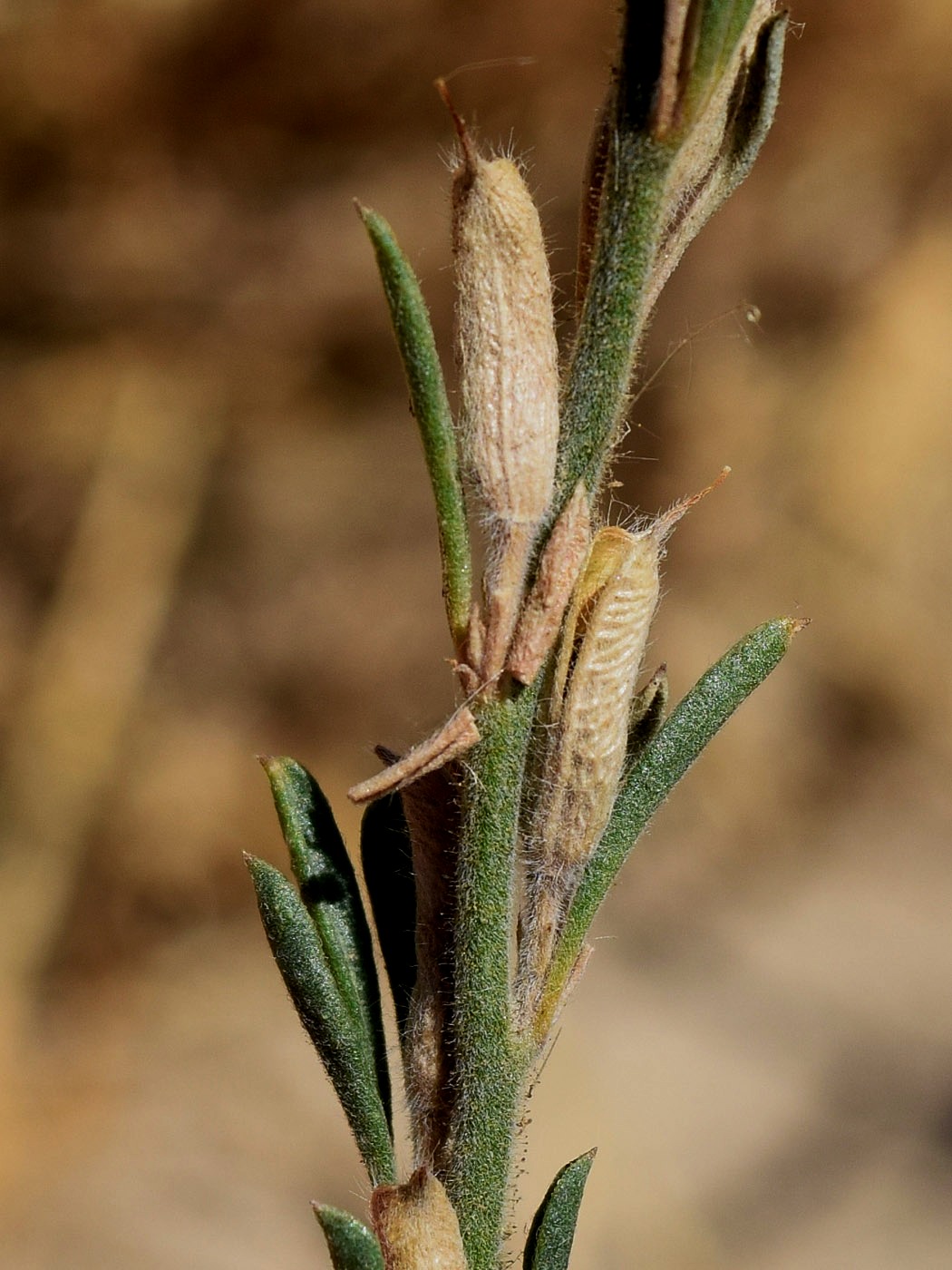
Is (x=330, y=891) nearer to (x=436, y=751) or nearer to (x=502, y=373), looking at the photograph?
(x=436, y=751)

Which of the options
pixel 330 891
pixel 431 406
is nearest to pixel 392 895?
pixel 330 891

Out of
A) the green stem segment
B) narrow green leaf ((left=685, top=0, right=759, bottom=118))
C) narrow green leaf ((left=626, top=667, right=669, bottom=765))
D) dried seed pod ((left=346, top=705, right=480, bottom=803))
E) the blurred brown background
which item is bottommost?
the green stem segment

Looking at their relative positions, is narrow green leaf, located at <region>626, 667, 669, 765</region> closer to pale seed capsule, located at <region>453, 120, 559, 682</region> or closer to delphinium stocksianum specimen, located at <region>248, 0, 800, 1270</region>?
delphinium stocksianum specimen, located at <region>248, 0, 800, 1270</region>

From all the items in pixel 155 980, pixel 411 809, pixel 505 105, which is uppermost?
pixel 505 105

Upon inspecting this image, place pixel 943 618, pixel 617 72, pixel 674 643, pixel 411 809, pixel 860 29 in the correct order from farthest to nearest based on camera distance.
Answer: pixel 674 643, pixel 943 618, pixel 860 29, pixel 411 809, pixel 617 72

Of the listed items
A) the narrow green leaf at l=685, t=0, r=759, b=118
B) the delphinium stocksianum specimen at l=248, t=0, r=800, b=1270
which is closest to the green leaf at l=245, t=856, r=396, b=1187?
the delphinium stocksianum specimen at l=248, t=0, r=800, b=1270

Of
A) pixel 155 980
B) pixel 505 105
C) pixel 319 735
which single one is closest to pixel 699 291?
pixel 505 105

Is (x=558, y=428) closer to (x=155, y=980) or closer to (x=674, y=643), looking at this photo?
(x=674, y=643)
